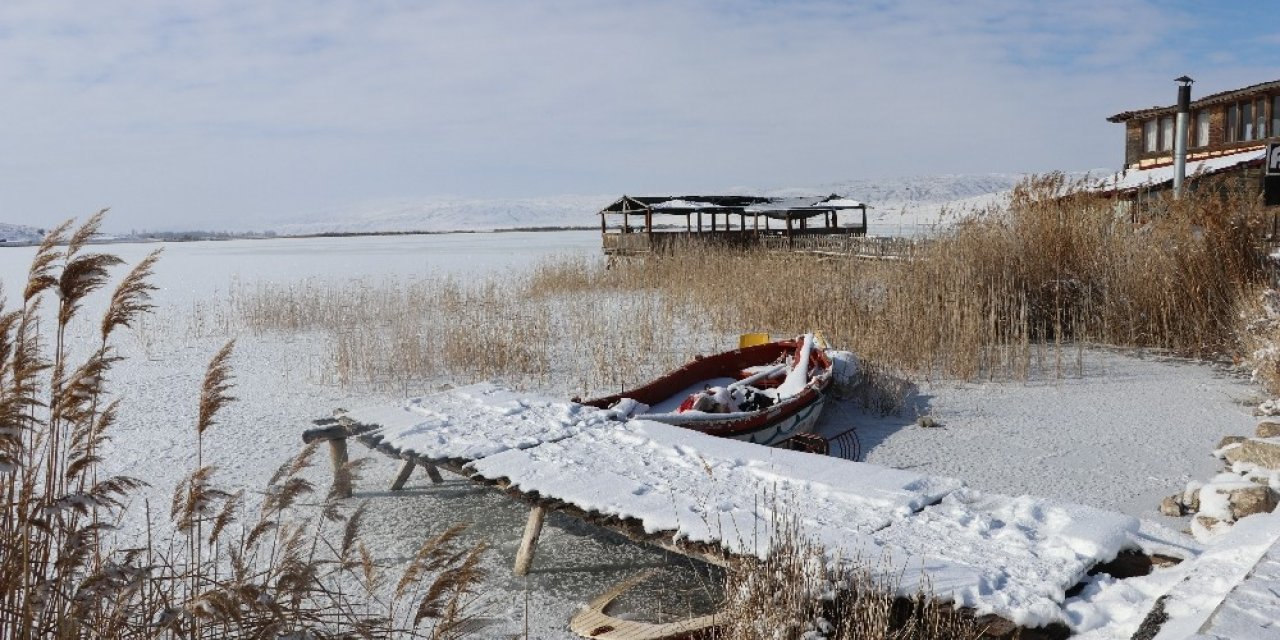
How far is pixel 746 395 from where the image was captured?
7.69 meters

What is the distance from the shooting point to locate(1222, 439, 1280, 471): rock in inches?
239

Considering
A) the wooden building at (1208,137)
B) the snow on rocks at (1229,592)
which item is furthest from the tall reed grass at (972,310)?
the wooden building at (1208,137)

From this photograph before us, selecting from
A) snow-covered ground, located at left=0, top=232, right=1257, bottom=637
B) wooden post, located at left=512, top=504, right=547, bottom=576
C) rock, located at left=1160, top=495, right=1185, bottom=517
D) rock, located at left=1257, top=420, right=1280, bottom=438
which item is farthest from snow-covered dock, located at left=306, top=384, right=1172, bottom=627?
rock, located at left=1257, top=420, right=1280, bottom=438

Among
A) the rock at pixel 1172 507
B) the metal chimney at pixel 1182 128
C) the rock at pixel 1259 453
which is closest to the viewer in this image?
the rock at pixel 1172 507

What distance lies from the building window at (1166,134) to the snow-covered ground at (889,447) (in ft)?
73.0

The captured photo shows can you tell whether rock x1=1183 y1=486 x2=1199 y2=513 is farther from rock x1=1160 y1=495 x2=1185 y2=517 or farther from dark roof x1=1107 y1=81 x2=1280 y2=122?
dark roof x1=1107 y1=81 x2=1280 y2=122

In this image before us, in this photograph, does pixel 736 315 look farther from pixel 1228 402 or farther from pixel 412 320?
pixel 1228 402

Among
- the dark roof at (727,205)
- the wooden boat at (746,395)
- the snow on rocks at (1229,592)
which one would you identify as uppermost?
the dark roof at (727,205)

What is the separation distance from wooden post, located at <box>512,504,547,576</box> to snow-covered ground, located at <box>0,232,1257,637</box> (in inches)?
3.8

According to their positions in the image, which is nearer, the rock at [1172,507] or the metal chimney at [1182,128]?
the rock at [1172,507]

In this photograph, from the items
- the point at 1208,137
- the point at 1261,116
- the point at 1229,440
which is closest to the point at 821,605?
the point at 1229,440

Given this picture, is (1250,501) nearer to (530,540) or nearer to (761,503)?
(761,503)

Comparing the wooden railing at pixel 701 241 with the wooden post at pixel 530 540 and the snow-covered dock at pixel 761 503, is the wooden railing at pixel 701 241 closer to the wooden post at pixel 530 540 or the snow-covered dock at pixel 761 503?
the snow-covered dock at pixel 761 503

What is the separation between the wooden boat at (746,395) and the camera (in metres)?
6.71
